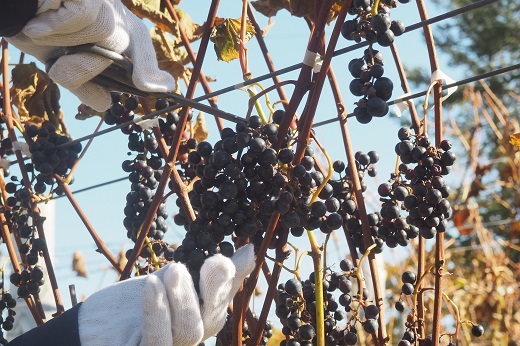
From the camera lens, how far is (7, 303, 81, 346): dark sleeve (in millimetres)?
969

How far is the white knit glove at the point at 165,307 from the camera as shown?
0.90 m

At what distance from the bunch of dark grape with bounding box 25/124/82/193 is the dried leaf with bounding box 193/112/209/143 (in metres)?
0.26

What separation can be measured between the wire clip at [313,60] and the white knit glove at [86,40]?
0.71ft

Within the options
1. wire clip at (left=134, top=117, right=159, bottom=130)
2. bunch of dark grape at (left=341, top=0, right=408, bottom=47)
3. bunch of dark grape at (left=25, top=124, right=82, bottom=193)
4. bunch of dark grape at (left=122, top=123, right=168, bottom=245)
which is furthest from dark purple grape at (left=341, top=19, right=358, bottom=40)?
bunch of dark grape at (left=25, top=124, right=82, bottom=193)

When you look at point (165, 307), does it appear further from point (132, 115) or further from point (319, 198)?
point (132, 115)

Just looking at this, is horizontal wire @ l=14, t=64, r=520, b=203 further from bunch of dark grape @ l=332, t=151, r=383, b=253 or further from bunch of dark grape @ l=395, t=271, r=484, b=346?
bunch of dark grape @ l=395, t=271, r=484, b=346

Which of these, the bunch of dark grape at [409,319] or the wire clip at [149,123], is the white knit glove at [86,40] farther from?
the bunch of dark grape at [409,319]

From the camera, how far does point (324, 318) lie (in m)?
1.17

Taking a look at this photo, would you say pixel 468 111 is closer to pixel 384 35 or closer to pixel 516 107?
pixel 516 107

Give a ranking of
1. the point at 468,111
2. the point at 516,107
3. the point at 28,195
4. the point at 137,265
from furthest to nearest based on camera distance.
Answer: the point at 468,111
the point at 516,107
the point at 28,195
the point at 137,265

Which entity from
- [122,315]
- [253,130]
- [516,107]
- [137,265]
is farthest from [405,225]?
[516,107]

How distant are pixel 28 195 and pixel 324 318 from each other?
2.64ft

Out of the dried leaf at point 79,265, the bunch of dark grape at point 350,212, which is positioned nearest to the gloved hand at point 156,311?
the bunch of dark grape at point 350,212

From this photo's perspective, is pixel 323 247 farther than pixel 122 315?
Yes
